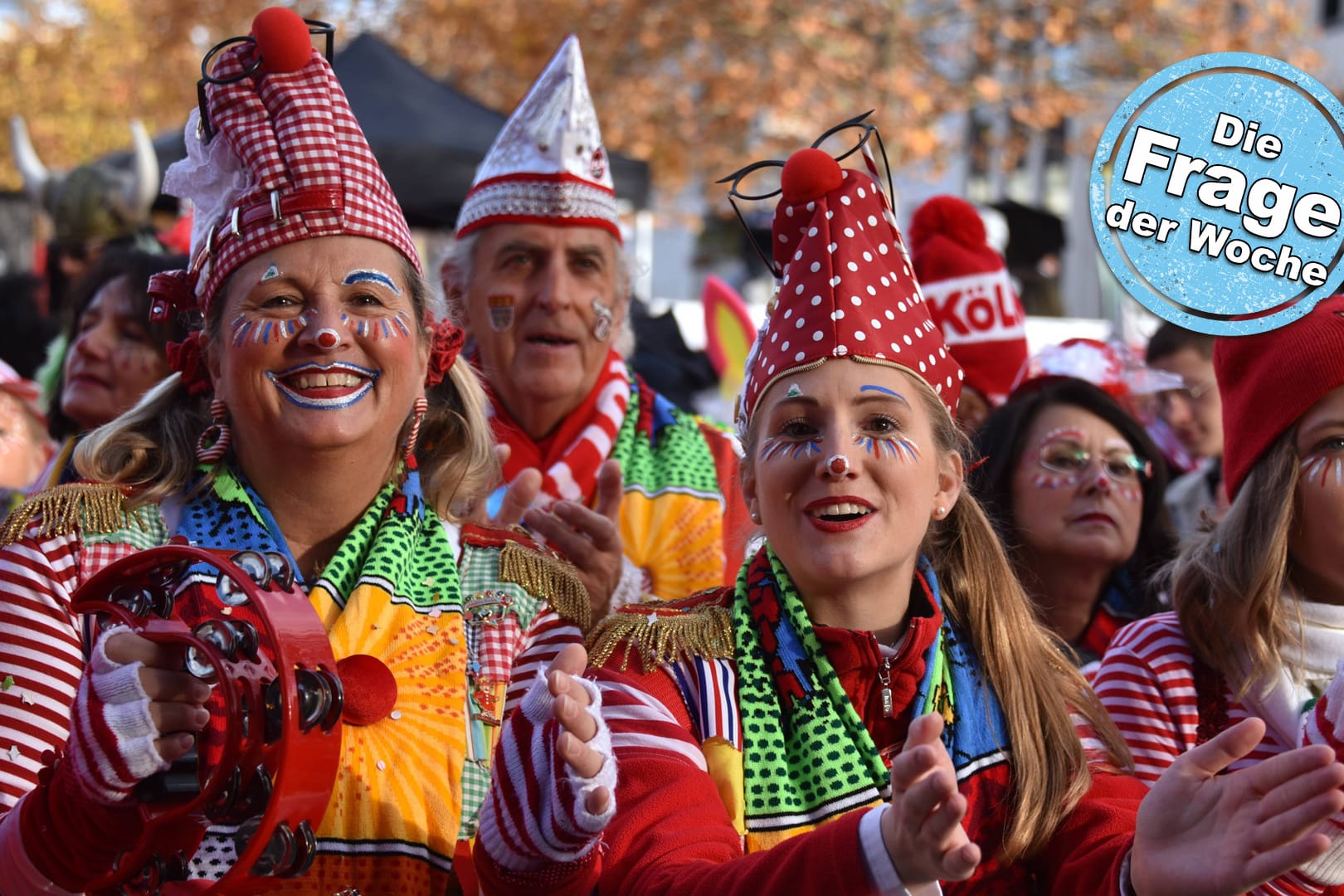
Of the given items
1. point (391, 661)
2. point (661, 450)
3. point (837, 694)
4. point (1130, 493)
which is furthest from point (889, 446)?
point (661, 450)

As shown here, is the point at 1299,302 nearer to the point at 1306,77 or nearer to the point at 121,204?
the point at 1306,77

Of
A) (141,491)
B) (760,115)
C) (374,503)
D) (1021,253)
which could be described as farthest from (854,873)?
(760,115)

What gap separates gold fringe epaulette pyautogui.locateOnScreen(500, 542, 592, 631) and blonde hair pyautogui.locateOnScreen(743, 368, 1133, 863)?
1.40 ft

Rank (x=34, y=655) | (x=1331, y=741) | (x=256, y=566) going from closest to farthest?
(x=256, y=566) → (x=1331, y=741) → (x=34, y=655)

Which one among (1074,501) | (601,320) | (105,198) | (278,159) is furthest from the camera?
(105,198)

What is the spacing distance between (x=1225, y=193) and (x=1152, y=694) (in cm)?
100

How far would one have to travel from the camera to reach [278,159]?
306cm

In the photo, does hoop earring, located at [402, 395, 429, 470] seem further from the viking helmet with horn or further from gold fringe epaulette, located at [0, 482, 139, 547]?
the viking helmet with horn

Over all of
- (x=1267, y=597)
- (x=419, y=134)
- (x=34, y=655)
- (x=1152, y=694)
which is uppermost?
(x=419, y=134)

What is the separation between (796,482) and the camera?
283 cm

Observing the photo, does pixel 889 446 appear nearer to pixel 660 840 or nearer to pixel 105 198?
pixel 660 840

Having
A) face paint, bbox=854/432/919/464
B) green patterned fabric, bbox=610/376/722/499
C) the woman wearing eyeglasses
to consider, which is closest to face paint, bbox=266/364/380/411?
face paint, bbox=854/432/919/464

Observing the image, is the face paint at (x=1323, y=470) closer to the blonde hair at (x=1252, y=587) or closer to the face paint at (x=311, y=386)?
Answer: the blonde hair at (x=1252, y=587)

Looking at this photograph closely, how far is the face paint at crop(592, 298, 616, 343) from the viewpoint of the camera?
187 inches
